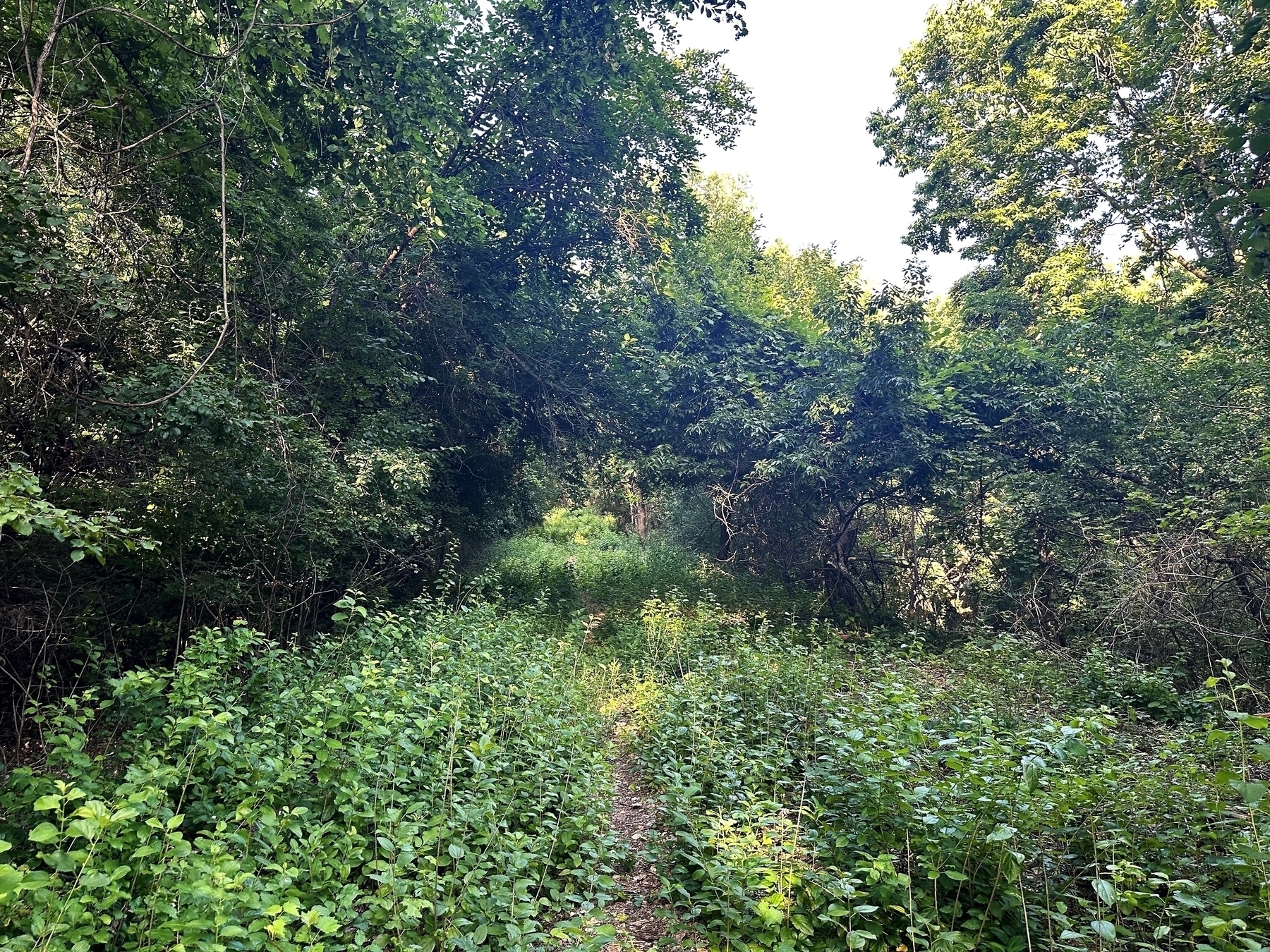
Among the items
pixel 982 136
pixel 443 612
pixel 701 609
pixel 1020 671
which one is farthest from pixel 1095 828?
pixel 982 136

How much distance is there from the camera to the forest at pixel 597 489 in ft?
8.87

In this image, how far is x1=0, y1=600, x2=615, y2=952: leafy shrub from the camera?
1.96 metres

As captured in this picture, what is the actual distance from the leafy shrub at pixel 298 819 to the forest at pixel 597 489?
0.12 feet

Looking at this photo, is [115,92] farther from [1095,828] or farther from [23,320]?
[1095,828]

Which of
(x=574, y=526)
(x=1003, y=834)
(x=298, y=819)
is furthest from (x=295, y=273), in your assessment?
(x=574, y=526)

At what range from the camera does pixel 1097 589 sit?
348 inches

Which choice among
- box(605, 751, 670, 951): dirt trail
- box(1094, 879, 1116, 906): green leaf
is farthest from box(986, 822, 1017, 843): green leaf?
box(605, 751, 670, 951): dirt trail

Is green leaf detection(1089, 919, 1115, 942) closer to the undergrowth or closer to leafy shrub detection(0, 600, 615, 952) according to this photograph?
the undergrowth

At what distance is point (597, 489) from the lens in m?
15.9

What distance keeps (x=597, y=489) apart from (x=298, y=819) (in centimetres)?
1313

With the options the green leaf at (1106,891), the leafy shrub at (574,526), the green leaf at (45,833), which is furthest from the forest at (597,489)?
the leafy shrub at (574,526)

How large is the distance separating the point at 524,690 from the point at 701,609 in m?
5.62

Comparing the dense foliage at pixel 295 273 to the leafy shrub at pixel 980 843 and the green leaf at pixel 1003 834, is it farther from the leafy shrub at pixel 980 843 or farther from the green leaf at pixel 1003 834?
the green leaf at pixel 1003 834

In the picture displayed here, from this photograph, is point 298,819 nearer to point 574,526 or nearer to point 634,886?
point 634,886
